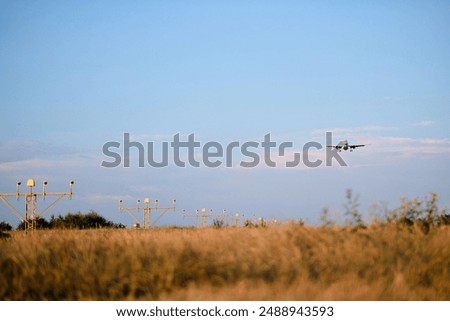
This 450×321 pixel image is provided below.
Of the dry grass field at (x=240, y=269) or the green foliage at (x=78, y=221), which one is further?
the green foliage at (x=78, y=221)

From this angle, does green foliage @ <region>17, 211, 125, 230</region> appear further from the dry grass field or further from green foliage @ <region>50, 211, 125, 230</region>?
the dry grass field

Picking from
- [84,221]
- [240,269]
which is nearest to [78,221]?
[84,221]

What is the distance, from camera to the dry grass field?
10.1 m

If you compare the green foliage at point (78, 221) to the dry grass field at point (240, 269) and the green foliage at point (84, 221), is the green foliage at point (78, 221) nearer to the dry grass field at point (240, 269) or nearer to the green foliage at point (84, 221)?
the green foliage at point (84, 221)

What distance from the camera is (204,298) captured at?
31.6 feet

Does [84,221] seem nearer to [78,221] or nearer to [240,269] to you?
[78,221]

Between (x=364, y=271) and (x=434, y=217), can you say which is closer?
(x=364, y=271)

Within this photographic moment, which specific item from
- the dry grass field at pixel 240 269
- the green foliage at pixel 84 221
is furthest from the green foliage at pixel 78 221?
the dry grass field at pixel 240 269

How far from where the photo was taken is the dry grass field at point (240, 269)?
397 inches

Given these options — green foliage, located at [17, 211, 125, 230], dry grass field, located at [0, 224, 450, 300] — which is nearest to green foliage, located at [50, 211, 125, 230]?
green foliage, located at [17, 211, 125, 230]

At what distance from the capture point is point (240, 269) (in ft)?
36.5
